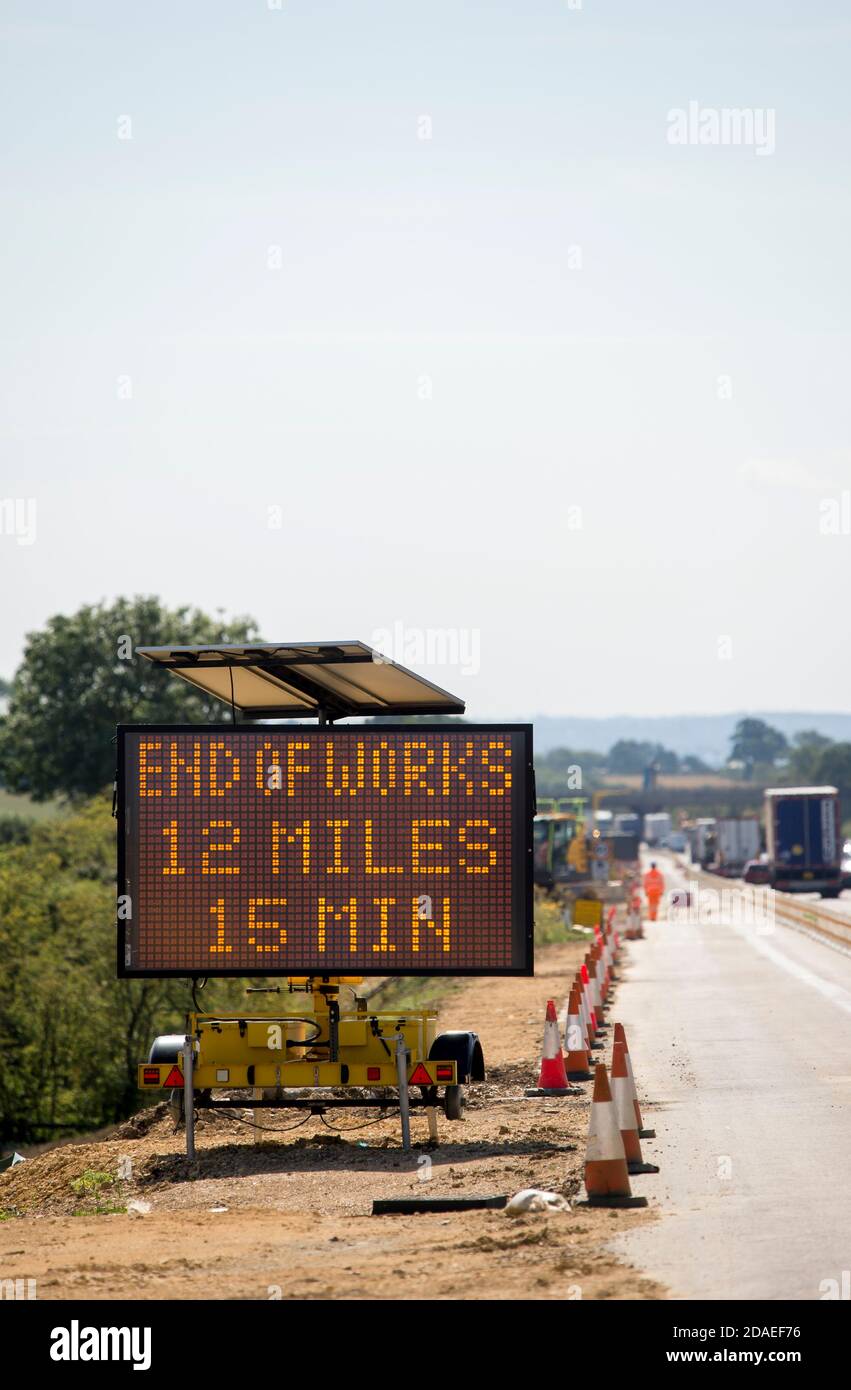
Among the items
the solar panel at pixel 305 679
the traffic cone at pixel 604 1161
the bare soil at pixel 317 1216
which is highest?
the solar panel at pixel 305 679

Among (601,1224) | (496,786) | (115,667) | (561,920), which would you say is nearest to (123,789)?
(496,786)

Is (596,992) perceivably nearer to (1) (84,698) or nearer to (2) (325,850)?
(2) (325,850)

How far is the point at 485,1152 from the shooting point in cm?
1445

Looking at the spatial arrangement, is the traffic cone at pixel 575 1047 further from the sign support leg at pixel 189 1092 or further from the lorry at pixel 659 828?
the lorry at pixel 659 828

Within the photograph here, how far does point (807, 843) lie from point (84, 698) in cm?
3578

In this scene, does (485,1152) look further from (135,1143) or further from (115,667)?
(115,667)

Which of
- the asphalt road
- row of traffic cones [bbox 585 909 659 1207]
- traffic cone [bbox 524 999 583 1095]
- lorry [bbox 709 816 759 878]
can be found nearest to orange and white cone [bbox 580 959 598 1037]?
the asphalt road

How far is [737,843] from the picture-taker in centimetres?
10425

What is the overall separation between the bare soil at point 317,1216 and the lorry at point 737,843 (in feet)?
279

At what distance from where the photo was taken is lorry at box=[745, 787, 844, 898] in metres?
72.2

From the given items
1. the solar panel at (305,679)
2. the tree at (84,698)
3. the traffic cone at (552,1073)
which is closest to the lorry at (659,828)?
the tree at (84,698)

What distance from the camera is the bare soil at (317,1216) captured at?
9.33 meters

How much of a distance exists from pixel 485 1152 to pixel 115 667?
79.6 m
